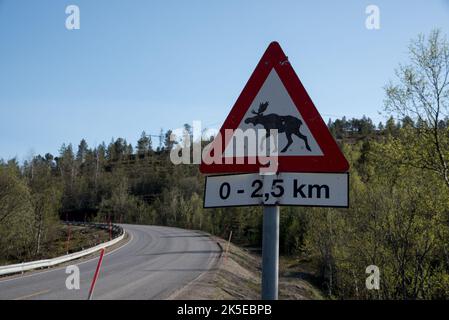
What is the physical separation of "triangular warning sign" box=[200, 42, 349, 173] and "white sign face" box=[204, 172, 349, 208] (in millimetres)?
55

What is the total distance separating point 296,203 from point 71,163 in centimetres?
15534

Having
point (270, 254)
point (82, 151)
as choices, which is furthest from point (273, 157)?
point (82, 151)

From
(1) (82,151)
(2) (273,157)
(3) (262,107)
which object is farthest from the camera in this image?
(1) (82,151)

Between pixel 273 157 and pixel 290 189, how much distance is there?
0.79ft

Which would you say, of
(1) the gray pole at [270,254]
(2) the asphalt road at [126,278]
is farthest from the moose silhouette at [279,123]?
(2) the asphalt road at [126,278]

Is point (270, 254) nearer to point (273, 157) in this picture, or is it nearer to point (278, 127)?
point (273, 157)

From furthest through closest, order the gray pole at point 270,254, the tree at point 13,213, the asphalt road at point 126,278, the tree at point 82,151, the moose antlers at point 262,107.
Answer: the tree at point 82,151
the tree at point 13,213
the asphalt road at point 126,278
the moose antlers at point 262,107
the gray pole at point 270,254

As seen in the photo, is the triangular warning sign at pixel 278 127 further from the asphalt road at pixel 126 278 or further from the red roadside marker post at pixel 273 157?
the asphalt road at pixel 126 278

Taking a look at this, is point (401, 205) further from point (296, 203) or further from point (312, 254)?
point (312, 254)

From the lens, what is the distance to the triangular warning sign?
297 centimetres

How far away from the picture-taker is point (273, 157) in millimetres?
2980

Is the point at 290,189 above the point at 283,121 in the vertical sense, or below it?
below

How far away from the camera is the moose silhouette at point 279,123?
9.86 ft

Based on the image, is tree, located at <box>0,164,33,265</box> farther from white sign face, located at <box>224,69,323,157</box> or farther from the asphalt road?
white sign face, located at <box>224,69,323,157</box>
